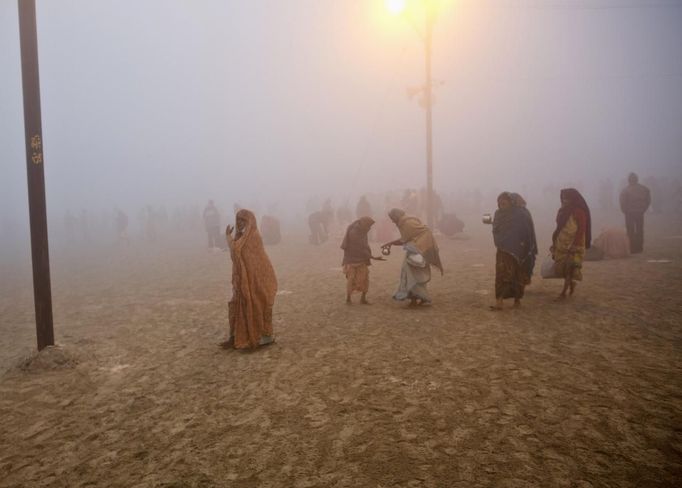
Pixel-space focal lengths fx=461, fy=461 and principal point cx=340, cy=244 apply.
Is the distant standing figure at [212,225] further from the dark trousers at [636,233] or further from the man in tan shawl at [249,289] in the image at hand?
the dark trousers at [636,233]

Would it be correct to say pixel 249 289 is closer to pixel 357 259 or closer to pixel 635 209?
pixel 357 259

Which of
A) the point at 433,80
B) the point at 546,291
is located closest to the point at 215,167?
the point at 433,80

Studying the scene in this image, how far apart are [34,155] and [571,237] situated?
838 cm

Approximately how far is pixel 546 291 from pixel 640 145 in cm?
12602

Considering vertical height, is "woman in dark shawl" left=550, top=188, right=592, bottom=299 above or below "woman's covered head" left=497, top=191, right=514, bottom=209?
below

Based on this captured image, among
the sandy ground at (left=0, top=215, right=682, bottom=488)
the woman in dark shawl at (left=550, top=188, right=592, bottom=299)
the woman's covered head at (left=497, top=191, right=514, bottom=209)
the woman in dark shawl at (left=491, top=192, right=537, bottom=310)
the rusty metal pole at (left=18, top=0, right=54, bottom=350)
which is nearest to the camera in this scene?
the sandy ground at (left=0, top=215, right=682, bottom=488)

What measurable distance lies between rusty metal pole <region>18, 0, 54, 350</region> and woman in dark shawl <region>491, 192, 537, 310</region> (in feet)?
21.5

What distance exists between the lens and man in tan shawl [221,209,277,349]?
627 cm

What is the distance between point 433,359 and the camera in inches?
217

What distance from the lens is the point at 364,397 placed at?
4.56m

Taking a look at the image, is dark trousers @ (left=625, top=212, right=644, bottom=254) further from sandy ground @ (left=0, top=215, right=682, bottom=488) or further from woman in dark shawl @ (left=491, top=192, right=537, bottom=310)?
woman in dark shawl @ (left=491, top=192, right=537, bottom=310)

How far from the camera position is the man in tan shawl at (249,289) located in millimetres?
6266

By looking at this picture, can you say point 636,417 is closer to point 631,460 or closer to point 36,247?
point 631,460

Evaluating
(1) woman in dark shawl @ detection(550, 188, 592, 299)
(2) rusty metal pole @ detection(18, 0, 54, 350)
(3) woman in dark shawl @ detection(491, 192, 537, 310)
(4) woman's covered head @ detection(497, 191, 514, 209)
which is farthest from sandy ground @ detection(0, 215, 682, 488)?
(4) woman's covered head @ detection(497, 191, 514, 209)
